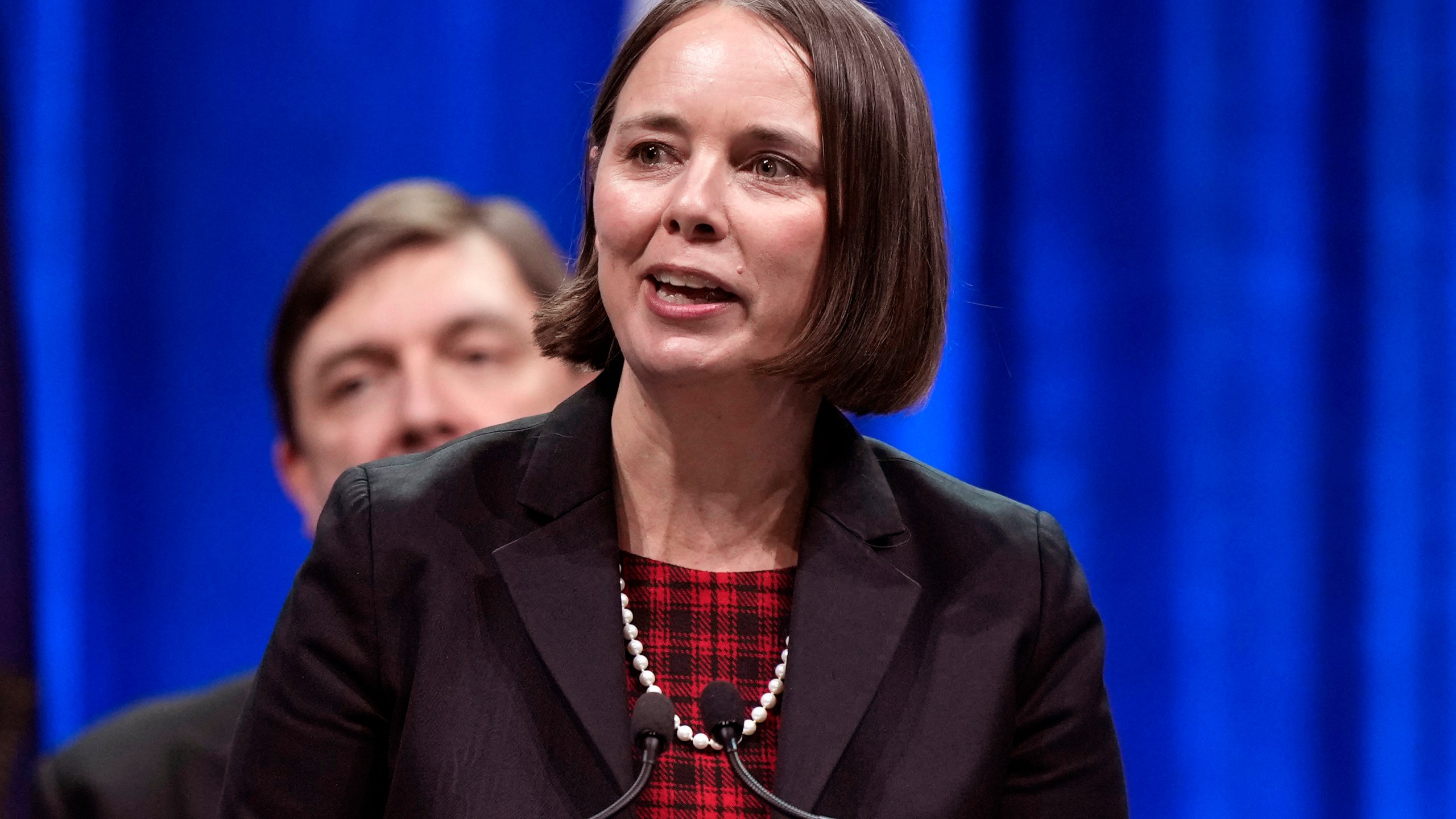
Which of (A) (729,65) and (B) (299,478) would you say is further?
(B) (299,478)

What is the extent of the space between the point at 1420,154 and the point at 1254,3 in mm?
421

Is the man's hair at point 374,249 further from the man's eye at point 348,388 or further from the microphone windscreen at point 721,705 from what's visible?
the microphone windscreen at point 721,705

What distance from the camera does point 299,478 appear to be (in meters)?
2.61

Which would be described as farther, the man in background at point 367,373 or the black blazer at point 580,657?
the man in background at point 367,373

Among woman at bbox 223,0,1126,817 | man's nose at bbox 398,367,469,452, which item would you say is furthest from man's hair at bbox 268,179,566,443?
woman at bbox 223,0,1126,817

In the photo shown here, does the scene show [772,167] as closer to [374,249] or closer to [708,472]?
[708,472]

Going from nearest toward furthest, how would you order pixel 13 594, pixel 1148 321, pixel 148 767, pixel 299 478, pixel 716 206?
pixel 13 594 → pixel 716 206 → pixel 148 767 → pixel 299 478 → pixel 1148 321

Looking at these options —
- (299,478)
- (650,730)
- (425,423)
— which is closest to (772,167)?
(650,730)

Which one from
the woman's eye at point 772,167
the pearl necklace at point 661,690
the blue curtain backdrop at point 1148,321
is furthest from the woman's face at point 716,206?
the blue curtain backdrop at point 1148,321

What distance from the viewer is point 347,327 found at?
8.21ft

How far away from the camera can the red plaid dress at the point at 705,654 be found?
134 centimetres

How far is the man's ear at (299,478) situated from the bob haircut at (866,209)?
1264mm

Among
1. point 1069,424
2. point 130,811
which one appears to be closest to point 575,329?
point 130,811

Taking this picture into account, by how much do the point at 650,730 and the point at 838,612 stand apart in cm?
22
